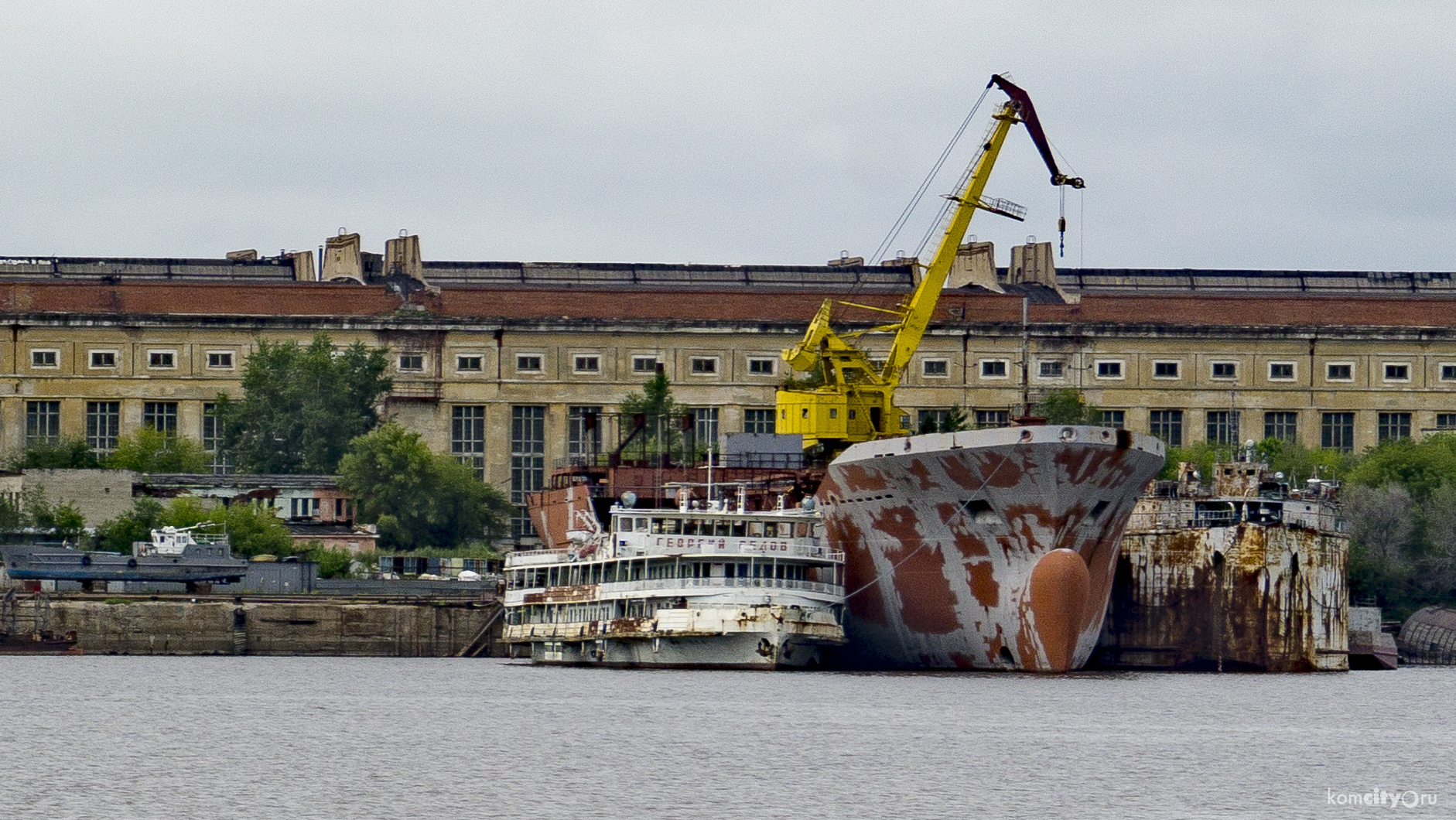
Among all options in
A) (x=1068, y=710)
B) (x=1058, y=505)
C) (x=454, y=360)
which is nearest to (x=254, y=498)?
(x=454, y=360)

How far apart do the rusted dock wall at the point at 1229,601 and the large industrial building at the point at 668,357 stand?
2401 inches

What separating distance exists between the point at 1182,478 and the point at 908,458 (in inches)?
868

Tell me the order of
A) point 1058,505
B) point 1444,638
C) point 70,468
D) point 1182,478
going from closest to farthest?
1. point 1058,505
2. point 1182,478
3. point 1444,638
4. point 70,468

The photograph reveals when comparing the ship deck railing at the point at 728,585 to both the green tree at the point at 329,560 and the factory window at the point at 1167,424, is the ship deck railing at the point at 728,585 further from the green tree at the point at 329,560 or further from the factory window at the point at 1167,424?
the factory window at the point at 1167,424

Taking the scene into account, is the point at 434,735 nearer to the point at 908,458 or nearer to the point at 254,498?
the point at 908,458

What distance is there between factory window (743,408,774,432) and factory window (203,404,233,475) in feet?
107

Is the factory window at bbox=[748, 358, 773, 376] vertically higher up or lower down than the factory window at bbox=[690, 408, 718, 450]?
higher up

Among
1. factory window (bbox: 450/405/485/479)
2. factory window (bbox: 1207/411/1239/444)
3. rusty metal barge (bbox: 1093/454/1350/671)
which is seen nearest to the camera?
rusty metal barge (bbox: 1093/454/1350/671)

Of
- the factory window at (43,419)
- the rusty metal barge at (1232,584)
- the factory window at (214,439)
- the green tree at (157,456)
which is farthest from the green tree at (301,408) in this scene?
the rusty metal barge at (1232,584)

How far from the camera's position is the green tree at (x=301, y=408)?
158 m

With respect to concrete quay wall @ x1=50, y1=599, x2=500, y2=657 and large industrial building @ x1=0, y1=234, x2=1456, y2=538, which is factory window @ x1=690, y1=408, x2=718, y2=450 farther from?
concrete quay wall @ x1=50, y1=599, x2=500, y2=657

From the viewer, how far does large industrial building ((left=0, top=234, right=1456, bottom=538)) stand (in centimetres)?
16488

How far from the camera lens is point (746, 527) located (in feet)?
314

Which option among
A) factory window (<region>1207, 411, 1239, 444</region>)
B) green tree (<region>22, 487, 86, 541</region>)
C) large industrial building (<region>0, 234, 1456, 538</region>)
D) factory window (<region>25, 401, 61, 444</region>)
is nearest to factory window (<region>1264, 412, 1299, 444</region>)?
large industrial building (<region>0, 234, 1456, 538</region>)
